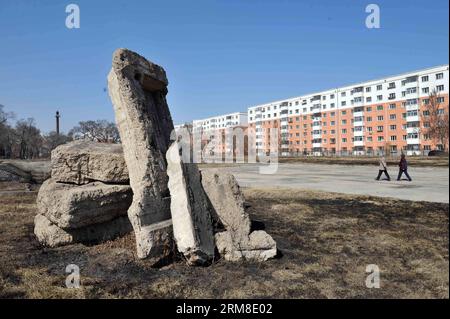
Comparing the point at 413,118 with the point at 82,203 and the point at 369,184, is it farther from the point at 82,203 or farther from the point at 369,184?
the point at 82,203

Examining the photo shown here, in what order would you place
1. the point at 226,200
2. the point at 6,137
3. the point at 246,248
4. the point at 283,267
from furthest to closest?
the point at 6,137 < the point at 226,200 < the point at 246,248 < the point at 283,267

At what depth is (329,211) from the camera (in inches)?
321

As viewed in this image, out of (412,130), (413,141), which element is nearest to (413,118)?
(412,130)

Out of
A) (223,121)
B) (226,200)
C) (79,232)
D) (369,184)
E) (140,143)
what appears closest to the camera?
(140,143)

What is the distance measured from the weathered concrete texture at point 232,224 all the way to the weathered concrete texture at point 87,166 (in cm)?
147

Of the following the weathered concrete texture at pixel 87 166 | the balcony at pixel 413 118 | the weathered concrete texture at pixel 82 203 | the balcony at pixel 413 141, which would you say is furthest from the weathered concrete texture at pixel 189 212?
the balcony at pixel 413 118

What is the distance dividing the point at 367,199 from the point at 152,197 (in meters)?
7.16

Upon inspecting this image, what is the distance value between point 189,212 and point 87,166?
242cm

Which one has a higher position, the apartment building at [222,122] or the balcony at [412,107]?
the apartment building at [222,122]

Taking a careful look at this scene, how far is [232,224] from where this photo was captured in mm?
5152

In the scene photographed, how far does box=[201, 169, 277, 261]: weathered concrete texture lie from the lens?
4727mm

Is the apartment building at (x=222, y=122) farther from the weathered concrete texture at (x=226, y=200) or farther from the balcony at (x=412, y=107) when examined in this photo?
the weathered concrete texture at (x=226, y=200)

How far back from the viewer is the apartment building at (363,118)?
56.8 meters
